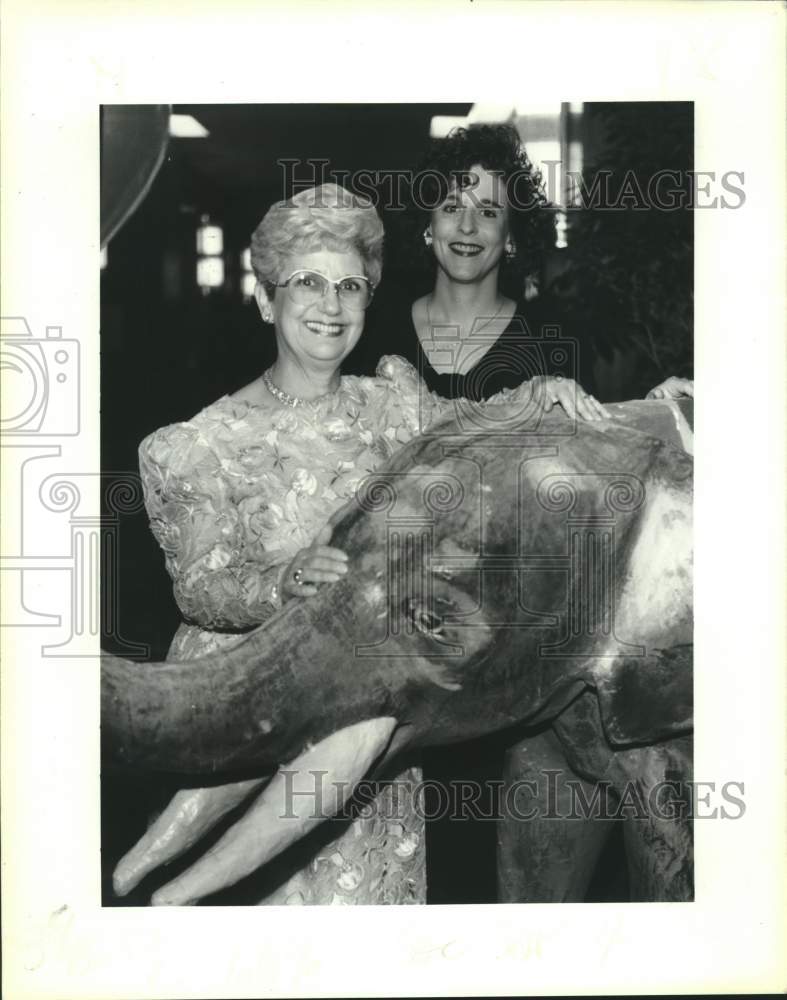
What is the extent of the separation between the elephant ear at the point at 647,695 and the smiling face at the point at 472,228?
844 millimetres

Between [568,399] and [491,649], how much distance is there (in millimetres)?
524

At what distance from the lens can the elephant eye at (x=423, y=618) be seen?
3408 millimetres

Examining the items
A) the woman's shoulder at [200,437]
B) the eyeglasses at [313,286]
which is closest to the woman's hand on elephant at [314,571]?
the woman's shoulder at [200,437]

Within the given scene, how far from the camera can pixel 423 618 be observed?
11.2ft

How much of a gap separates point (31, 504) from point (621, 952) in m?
1.50

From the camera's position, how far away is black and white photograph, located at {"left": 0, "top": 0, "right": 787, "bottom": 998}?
11.2 feet

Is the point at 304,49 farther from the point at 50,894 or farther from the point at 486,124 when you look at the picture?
the point at 50,894

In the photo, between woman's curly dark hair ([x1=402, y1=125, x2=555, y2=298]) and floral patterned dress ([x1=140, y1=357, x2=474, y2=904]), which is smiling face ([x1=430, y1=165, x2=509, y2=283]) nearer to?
woman's curly dark hair ([x1=402, y1=125, x2=555, y2=298])

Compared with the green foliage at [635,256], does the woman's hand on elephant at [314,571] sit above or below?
below

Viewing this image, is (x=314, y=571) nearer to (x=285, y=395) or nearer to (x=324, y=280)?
(x=285, y=395)

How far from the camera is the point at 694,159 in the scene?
3.52m

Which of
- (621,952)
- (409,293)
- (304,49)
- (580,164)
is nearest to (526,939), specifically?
(621,952)

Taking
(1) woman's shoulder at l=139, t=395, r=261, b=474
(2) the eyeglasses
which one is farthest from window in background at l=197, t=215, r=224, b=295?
(1) woman's shoulder at l=139, t=395, r=261, b=474

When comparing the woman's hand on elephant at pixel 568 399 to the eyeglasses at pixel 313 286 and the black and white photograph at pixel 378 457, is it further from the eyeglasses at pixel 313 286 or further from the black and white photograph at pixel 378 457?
the eyeglasses at pixel 313 286
